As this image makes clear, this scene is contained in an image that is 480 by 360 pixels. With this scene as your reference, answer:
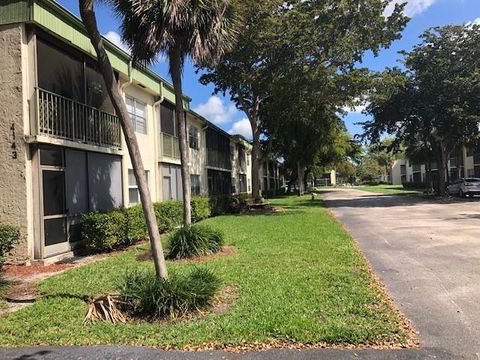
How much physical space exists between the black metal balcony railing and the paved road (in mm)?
7996

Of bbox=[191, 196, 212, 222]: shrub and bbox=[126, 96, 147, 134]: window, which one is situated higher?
bbox=[126, 96, 147, 134]: window

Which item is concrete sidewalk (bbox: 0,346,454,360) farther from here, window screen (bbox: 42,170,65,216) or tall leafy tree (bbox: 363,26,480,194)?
tall leafy tree (bbox: 363,26,480,194)

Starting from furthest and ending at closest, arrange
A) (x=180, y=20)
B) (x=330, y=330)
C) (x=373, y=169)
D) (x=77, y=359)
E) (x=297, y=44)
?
(x=373, y=169) < (x=297, y=44) < (x=180, y=20) < (x=330, y=330) < (x=77, y=359)

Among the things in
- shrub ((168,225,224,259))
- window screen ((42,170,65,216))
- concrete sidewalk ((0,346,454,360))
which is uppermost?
window screen ((42,170,65,216))

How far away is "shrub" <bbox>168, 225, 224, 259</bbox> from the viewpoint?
444 inches

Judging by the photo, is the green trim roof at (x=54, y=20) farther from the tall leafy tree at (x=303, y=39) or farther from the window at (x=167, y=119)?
the tall leafy tree at (x=303, y=39)

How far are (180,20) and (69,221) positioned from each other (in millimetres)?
5845

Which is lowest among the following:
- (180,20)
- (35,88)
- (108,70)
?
(108,70)

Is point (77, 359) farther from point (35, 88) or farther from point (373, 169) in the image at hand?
point (373, 169)

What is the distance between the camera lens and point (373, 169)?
134 meters

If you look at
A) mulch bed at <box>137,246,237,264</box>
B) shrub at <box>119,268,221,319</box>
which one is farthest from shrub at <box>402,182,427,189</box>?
shrub at <box>119,268,221,319</box>

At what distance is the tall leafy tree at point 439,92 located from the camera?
107 feet

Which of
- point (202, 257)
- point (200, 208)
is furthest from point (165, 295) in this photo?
point (200, 208)

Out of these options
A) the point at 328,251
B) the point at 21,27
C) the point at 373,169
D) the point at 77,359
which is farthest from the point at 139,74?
the point at 373,169
